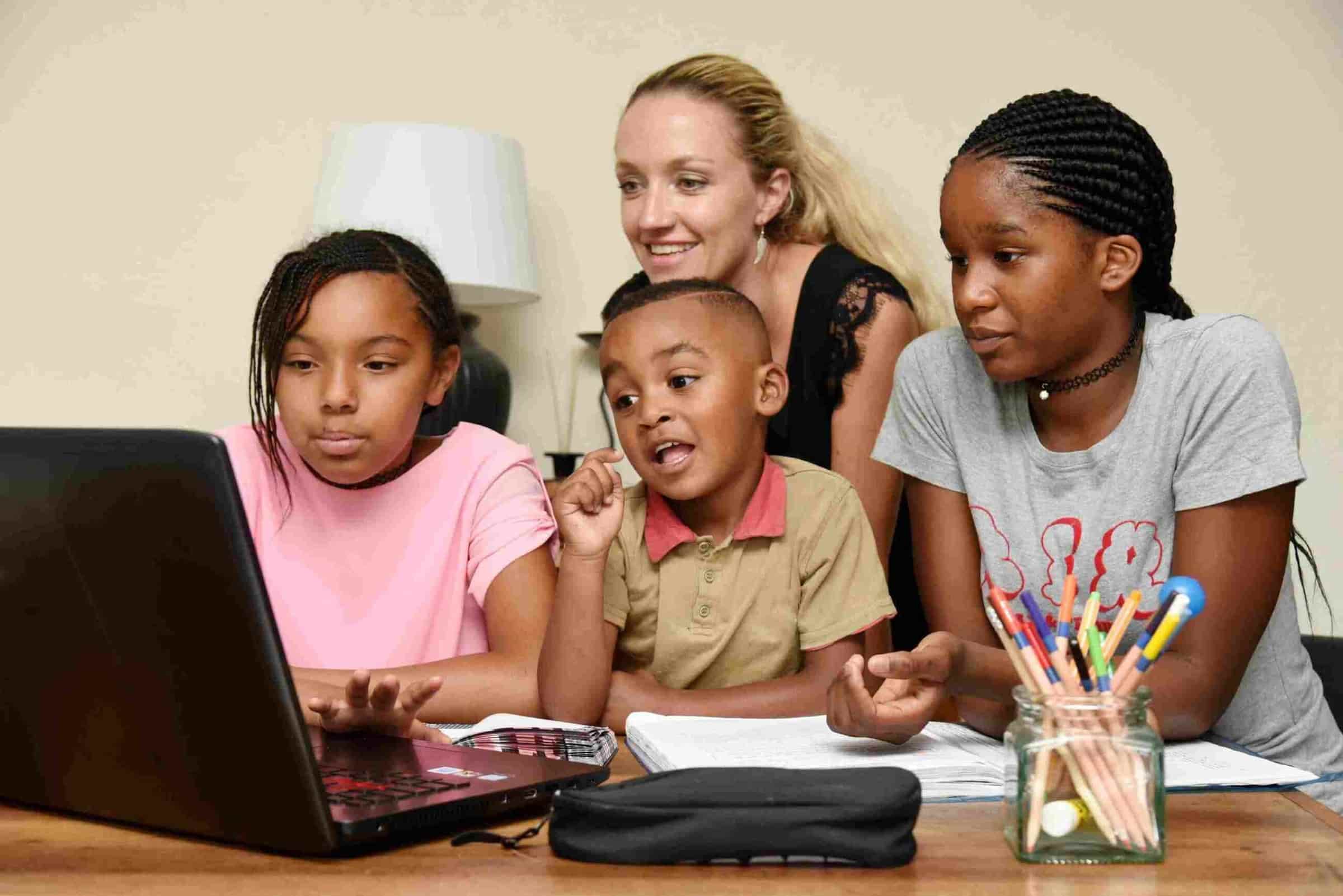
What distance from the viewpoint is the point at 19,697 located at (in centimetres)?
82

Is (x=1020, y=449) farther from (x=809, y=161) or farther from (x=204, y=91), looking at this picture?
(x=204, y=91)

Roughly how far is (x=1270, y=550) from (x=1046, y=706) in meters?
0.58

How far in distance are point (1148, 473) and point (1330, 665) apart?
483mm

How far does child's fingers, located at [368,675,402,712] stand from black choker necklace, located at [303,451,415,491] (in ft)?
1.95

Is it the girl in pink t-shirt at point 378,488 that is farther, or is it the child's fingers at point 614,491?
the girl in pink t-shirt at point 378,488

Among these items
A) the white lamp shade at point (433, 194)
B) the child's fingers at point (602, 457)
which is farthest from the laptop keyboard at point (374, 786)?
the white lamp shade at point (433, 194)

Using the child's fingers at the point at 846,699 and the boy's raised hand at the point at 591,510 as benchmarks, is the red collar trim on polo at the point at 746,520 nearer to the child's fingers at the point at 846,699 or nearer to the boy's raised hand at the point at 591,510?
the boy's raised hand at the point at 591,510

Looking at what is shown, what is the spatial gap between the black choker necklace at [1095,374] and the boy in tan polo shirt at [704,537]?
9.2 inches

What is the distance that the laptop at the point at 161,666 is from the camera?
68 cm

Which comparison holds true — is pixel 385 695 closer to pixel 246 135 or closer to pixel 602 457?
pixel 602 457

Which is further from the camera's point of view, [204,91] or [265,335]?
[204,91]

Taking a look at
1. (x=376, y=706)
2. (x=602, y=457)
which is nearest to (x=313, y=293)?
(x=602, y=457)

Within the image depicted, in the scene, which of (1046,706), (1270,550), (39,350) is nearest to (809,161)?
(1270,550)

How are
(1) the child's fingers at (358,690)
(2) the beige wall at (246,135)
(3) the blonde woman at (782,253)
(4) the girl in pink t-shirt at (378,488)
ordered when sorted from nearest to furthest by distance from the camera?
1. (1) the child's fingers at (358,690)
2. (4) the girl in pink t-shirt at (378,488)
3. (3) the blonde woman at (782,253)
4. (2) the beige wall at (246,135)
